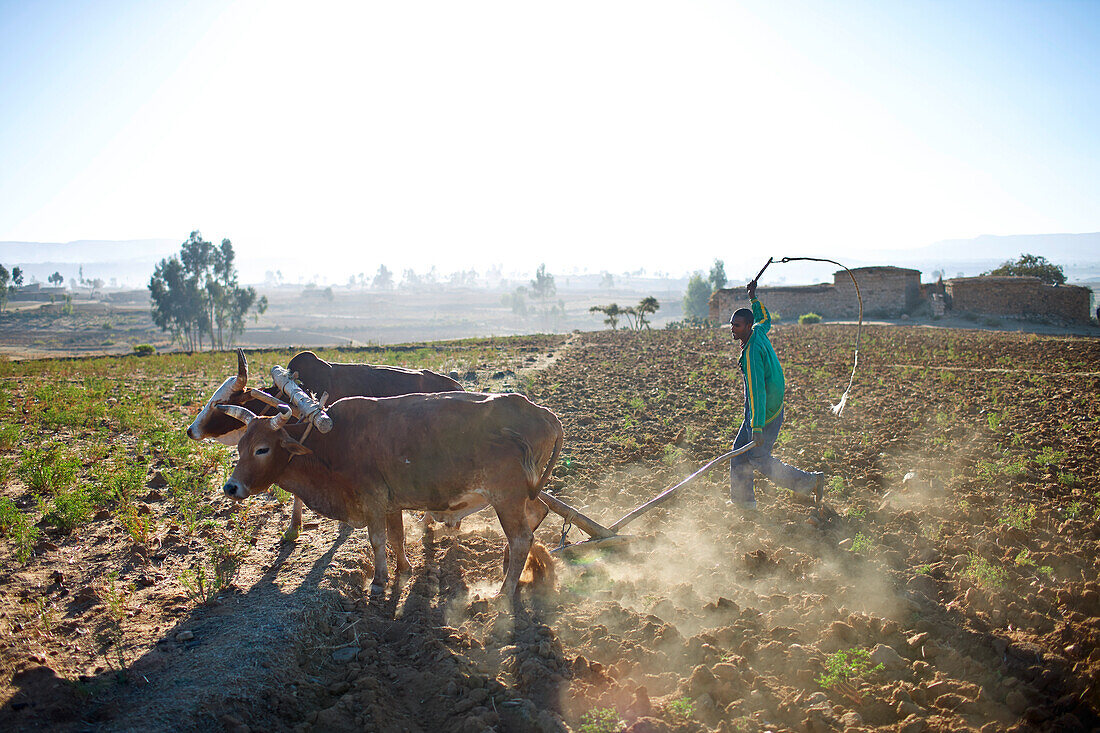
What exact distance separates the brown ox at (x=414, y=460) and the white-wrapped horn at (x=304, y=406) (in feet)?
0.65

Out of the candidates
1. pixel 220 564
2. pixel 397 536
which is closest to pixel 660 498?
pixel 397 536

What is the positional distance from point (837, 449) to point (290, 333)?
98.2m

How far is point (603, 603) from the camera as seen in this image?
5.35 m

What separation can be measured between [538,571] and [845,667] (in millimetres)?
2617

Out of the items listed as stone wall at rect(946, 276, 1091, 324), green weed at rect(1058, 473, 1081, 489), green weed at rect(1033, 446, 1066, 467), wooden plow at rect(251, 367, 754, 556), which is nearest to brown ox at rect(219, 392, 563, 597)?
wooden plow at rect(251, 367, 754, 556)

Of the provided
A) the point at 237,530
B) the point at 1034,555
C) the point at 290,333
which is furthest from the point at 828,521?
the point at 290,333

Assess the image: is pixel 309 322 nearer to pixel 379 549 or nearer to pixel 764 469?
pixel 379 549

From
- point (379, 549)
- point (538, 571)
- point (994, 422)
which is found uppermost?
point (994, 422)

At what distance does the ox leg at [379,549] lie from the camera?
5.79 m

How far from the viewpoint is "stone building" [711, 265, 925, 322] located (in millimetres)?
37500

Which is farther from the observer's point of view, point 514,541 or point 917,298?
point 917,298

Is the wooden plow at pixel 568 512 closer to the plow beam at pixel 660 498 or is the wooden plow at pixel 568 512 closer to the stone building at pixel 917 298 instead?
the plow beam at pixel 660 498

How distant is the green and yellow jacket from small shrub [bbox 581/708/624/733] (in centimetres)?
342

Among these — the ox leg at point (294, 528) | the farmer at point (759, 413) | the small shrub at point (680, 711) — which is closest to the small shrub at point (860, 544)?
the farmer at point (759, 413)
